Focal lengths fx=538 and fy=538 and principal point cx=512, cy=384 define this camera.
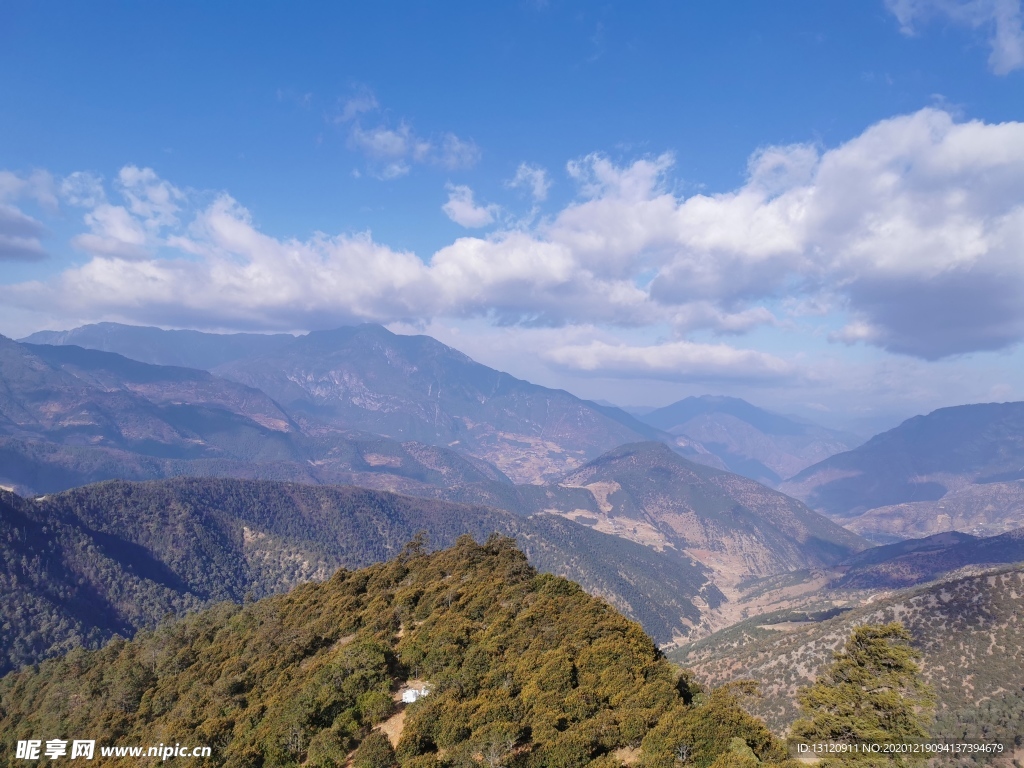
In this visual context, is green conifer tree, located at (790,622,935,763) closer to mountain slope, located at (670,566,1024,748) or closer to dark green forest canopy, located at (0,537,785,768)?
dark green forest canopy, located at (0,537,785,768)

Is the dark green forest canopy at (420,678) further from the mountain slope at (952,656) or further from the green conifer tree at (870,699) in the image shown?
the mountain slope at (952,656)

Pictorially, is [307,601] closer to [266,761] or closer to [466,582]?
[466,582]

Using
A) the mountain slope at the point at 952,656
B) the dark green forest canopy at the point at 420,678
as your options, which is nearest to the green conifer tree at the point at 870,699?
the dark green forest canopy at the point at 420,678

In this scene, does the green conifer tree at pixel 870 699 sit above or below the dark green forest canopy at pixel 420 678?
above

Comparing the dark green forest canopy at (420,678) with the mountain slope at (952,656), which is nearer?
the dark green forest canopy at (420,678)

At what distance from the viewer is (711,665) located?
158750 mm

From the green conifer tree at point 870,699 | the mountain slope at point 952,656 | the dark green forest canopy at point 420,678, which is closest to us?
the green conifer tree at point 870,699

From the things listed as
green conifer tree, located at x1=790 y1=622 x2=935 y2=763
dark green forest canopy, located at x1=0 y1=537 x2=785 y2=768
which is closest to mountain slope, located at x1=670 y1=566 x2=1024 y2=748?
green conifer tree, located at x1=790 y1=622 x2=935 y2=763

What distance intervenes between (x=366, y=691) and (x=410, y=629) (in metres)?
14.0

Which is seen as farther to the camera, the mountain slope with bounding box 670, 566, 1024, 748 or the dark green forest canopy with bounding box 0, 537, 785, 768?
the mountain slope with bounding box 670, 566, 1024, 748

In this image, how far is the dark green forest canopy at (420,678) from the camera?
31.7m

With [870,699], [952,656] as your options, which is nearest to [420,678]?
[870,699]

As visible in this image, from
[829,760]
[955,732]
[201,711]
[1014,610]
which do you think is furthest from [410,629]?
[1014,610]

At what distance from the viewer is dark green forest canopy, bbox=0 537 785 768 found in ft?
104
